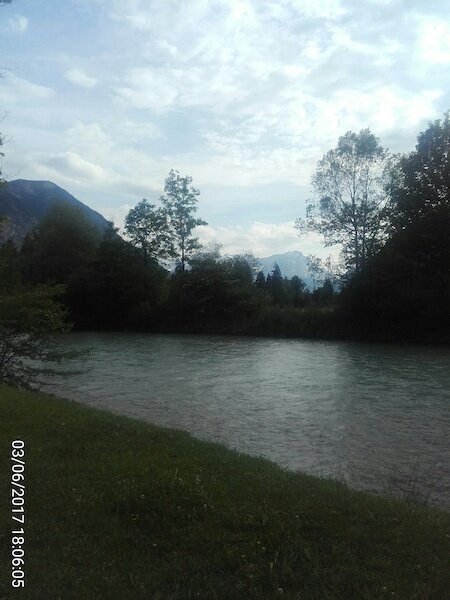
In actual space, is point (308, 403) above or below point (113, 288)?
below

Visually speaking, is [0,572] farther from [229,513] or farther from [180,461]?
[180,461]

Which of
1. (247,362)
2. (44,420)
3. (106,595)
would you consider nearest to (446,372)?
(247,362)

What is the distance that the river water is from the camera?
442 inches

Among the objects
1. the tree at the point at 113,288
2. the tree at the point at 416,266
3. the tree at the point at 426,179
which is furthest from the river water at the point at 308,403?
the tree at the point at 113,288

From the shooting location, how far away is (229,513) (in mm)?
5480

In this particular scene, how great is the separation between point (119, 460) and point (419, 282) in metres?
38.6

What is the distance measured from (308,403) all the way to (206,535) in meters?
13.4

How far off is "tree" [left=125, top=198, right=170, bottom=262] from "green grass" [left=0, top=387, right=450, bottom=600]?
59136mm

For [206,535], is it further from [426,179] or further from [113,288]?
[113,288]

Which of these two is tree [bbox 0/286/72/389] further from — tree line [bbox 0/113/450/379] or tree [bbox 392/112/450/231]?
tree [bbox 392/112/450/231]

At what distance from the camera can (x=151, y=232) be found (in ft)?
219

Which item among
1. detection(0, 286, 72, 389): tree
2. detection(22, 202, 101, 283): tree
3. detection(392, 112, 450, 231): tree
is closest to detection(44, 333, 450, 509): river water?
detection(0, 286, 72, 389): tree

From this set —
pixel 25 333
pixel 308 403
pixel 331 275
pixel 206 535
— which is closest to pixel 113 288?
pixel 331 275

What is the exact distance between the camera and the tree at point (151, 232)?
66.1m
